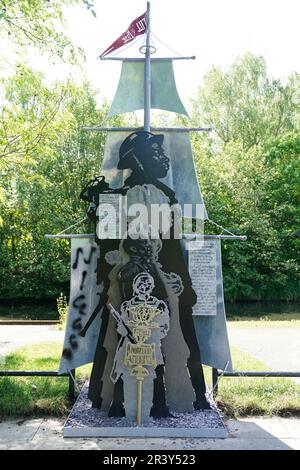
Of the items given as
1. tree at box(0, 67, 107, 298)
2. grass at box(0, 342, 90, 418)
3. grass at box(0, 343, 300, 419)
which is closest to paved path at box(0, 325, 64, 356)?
grass at box(0, 342, 90, 418)

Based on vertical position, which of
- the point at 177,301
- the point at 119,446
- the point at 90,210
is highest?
the point at 90,210

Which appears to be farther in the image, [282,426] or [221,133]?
[221,133]

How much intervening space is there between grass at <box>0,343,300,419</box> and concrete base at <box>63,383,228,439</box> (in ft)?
1.36

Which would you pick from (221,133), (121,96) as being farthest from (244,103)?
(121,96)

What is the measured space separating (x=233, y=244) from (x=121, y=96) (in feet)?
55.3

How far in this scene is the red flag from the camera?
596 centimetres

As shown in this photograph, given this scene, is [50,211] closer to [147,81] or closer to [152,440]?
[147,81]

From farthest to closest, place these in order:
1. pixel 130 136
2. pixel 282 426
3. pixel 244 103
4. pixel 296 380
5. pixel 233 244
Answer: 1. pixel 244 103
2. pixel 233 244
3. pixel 296 380
4. pixel 130 136
5. pixel 282 426

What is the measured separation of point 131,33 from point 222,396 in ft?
14.9

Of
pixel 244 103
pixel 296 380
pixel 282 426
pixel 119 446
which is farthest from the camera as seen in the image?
pixel 244 103

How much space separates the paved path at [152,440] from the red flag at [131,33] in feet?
14.3

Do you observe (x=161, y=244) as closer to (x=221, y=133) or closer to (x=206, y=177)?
(x=206, y=177)

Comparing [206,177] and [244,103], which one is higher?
[244,103]

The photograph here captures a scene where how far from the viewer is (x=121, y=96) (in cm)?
621
